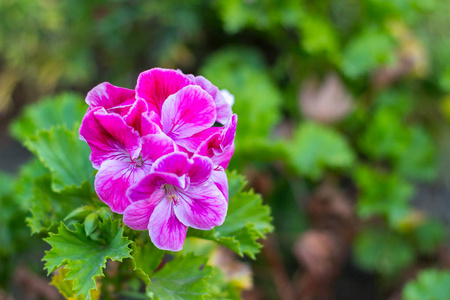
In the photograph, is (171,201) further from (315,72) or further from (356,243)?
(315,72)

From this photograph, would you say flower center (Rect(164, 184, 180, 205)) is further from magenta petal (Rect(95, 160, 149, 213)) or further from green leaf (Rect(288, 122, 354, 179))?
green leaf (Rect(288, 122, 354, 179))

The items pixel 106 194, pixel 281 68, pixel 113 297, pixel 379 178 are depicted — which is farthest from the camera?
pixel 281 68

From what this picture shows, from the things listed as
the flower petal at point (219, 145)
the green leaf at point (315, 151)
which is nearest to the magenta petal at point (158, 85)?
the flower petal at point (219, 145)

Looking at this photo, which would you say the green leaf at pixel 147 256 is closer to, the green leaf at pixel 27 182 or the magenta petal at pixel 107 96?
the magenta petal at pixel 107 96

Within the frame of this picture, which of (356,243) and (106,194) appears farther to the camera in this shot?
(356,243)

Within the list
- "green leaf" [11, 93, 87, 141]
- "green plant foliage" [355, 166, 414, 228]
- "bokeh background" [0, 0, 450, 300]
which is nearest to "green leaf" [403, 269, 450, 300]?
"bokeh background" [0, 0, 450, 300]

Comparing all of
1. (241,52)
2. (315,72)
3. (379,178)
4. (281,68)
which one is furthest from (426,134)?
(241,52)

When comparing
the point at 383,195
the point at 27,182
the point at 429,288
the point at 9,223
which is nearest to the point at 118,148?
the point at 27,182
